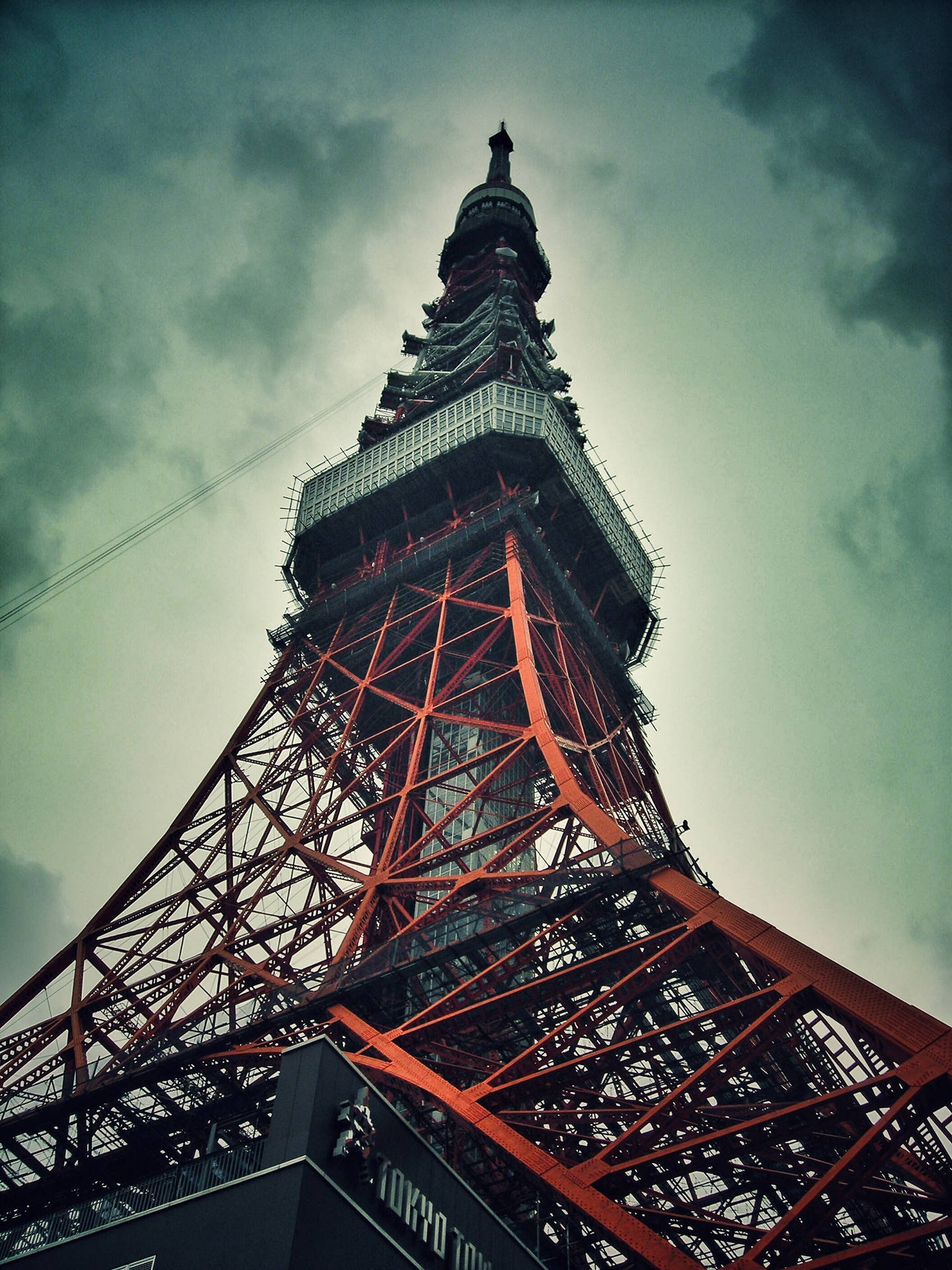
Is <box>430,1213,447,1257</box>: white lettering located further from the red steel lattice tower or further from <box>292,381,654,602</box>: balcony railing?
<box>292,381,654,602</box>: balcony railing

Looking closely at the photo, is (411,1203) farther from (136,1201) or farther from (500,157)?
(500,157)

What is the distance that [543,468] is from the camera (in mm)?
47938

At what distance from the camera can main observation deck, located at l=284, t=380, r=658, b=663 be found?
47.9m

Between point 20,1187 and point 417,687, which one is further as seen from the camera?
point 417,687

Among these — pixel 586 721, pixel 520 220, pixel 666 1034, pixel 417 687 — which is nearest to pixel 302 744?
pixel 417 687

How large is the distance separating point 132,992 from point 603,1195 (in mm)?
16325

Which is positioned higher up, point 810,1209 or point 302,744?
point 302,744

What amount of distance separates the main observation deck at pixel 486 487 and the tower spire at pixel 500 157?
35323mm

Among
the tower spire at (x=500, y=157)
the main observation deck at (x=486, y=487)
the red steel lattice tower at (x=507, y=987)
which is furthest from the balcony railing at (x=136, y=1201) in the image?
the tower spire at (x=500, y=157)

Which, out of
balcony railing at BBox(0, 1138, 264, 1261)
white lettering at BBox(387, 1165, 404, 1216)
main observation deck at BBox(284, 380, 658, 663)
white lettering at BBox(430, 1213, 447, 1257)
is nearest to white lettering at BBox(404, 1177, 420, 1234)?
white lettering at BBox(387, 1165, 404, 1216)

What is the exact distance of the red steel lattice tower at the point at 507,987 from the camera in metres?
19.3

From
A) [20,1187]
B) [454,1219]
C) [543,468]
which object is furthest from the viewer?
[543,468]

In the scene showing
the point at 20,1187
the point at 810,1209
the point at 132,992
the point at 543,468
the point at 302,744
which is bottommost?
the point at 810,1209

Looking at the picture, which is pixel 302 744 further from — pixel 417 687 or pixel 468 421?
pixel 468 421
